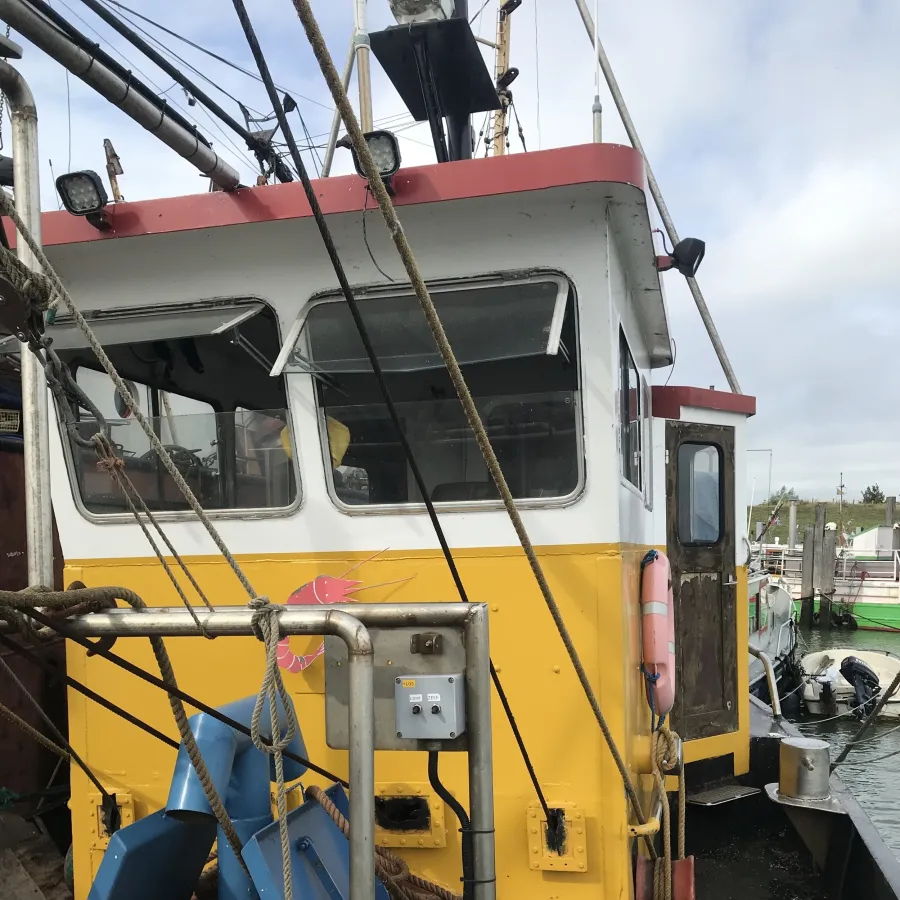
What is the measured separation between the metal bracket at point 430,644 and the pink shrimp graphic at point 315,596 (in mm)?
1315

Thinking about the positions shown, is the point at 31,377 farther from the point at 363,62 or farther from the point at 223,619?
the point at 363,62

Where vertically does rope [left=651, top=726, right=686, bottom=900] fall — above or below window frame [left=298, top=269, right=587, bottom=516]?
below

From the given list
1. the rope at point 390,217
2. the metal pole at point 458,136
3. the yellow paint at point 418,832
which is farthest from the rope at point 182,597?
the metal pole at point 458,136

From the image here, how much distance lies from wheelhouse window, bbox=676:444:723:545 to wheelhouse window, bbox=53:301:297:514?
365 cm

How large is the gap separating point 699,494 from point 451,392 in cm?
367

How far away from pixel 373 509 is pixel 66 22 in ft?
6.80

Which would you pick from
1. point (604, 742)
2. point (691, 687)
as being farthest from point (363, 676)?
point (691, 687)

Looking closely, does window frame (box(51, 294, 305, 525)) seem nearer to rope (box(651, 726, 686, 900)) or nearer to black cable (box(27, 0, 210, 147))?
black cable (box(27, 0, 210, 147))

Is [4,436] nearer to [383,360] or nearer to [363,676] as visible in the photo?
[383,360]

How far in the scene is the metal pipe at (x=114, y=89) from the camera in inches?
102

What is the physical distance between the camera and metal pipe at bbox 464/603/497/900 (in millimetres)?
1849

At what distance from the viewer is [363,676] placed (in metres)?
1.74

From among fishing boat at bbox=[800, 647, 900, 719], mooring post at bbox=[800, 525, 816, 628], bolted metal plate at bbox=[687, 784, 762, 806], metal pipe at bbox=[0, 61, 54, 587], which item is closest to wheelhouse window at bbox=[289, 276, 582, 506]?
metal pipe at bbox=[0, 61, 54, 587]

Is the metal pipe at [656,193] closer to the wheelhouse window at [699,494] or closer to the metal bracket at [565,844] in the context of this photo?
the wheelhouse window at [699,494]
